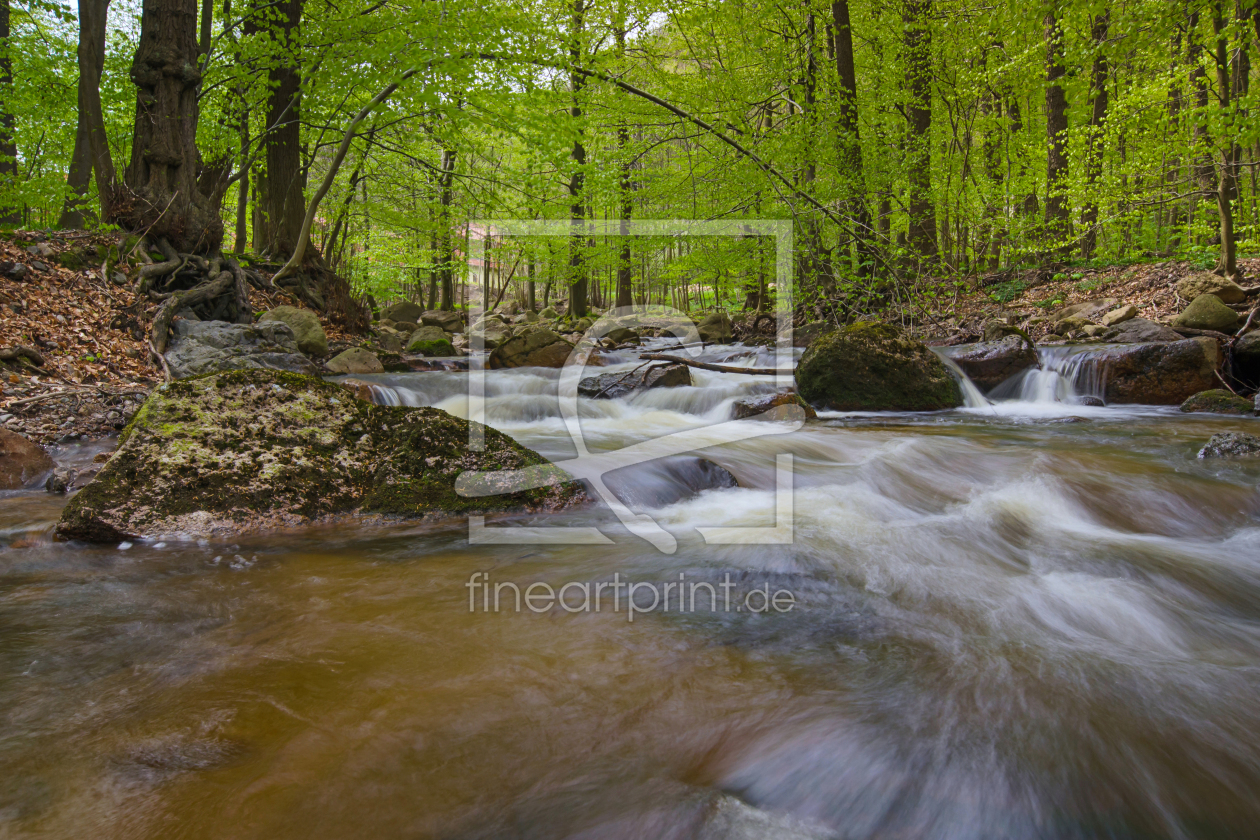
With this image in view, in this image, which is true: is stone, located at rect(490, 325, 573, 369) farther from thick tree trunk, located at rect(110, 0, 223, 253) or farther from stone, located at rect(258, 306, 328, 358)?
thick tree trunk, located at rect(110, 0, 223, 253)

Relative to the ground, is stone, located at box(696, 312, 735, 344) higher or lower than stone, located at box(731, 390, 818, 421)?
higher

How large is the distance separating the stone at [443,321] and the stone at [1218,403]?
679 inches

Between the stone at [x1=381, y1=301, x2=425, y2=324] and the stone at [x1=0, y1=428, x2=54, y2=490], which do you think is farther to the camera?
the stone at [x1=381, y1=301, x2=425, y2=324]

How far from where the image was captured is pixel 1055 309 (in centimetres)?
1323

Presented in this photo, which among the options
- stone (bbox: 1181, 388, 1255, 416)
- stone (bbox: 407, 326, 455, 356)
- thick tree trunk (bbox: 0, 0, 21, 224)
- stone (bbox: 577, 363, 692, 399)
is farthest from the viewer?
stone (bbox: 407, 326, 455, 356)

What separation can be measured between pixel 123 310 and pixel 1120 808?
33.2ft

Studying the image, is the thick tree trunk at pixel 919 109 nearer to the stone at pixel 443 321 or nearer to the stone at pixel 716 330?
the stone at pixel 716 330

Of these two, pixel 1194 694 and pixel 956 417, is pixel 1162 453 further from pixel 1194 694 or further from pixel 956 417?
pixel 1194 694

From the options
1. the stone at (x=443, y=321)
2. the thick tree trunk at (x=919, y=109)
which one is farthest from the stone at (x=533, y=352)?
the stone at (x=443, y=321)

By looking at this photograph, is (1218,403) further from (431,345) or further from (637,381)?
(431,345)

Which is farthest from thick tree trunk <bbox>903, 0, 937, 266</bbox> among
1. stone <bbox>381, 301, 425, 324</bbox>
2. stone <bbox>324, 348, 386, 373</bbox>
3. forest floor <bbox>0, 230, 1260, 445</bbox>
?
stone <bbox>381, 301, 425, 324</bbox>

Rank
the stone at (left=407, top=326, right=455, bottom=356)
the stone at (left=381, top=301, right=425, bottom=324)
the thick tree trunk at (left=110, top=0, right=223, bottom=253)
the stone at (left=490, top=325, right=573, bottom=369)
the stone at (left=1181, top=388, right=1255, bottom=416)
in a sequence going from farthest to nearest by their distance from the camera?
the stone at (left=381, top=301, right=425, bottom=324), the stone at (left=407, top=326, right=455, bottom=356), the stone at (left=490, top=325, right=573, bottom=369), the thick tree trunk at (left=110, top=0, right=223, bottom=253), the stone at (left=1181, top=388, right=1255, bottom=416)

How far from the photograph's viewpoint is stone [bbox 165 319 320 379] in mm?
7324

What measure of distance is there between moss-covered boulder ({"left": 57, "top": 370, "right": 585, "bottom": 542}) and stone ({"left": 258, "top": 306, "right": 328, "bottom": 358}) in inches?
239
